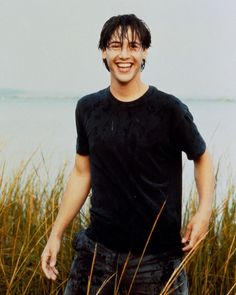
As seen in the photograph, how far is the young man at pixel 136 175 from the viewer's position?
1.95 meters

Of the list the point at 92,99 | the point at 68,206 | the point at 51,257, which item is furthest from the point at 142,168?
the point at 51,257

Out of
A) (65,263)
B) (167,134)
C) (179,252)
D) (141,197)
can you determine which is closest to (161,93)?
(167,134)

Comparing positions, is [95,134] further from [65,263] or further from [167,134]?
[65,263]

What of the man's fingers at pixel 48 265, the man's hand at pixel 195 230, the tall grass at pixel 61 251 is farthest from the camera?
the tall grass at pixel 61 251

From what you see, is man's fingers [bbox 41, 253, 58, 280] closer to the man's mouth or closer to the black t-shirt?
the black t-shirt

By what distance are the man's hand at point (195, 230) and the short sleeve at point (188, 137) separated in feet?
0.68

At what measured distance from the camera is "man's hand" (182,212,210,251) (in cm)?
191

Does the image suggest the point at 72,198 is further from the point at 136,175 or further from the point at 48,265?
the point at 136,175

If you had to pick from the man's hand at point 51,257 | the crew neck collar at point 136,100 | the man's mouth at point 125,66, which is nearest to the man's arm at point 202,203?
the crew neck collar at point 136,100

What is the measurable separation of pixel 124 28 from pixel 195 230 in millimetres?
705

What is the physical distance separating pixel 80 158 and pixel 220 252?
1313 mm

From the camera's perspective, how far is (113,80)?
Answer: 2.02 metres

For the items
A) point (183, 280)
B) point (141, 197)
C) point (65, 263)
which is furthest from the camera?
point (65, 263)

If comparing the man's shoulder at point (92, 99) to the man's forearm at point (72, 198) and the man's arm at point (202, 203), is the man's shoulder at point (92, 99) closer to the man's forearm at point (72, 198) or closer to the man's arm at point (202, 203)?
the man's forearm at point (72, 198)
